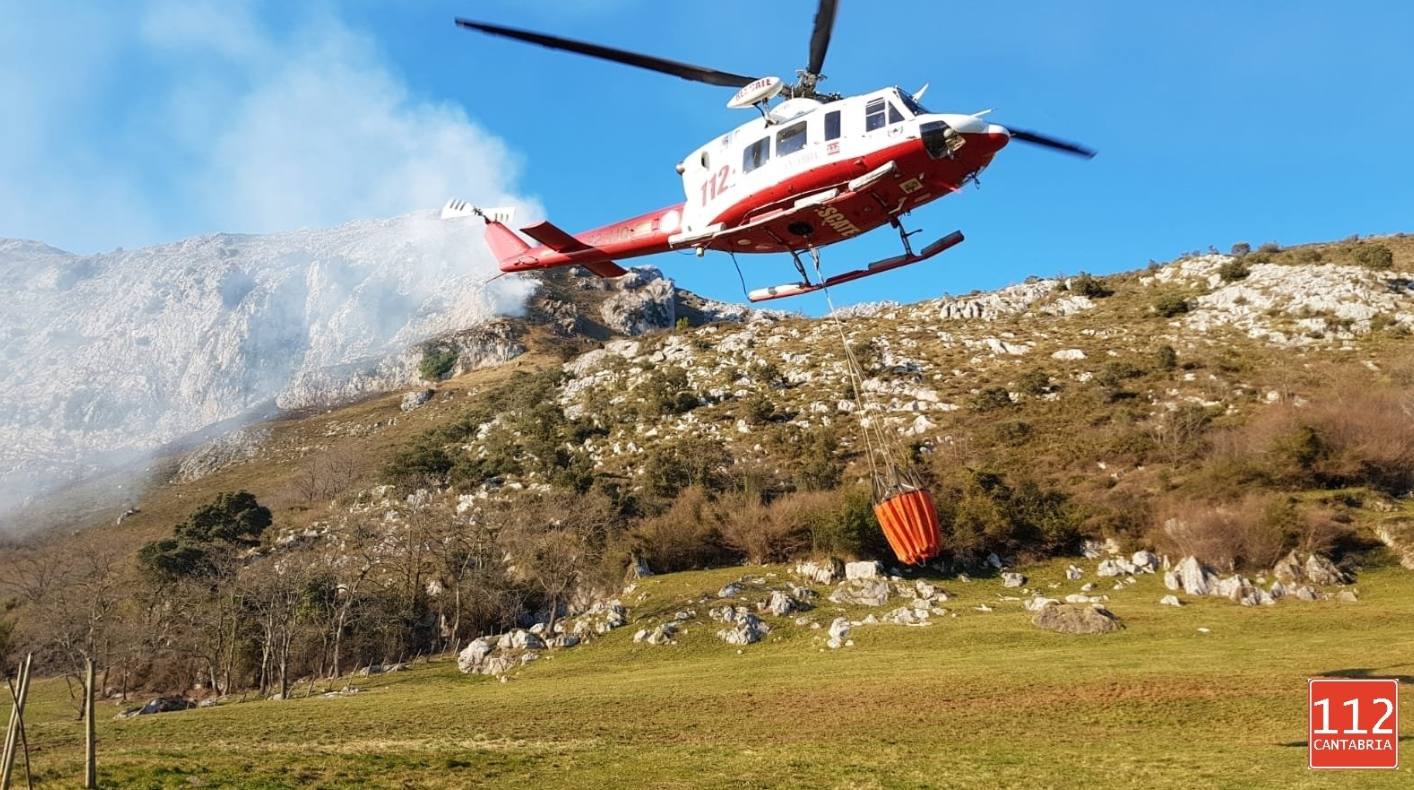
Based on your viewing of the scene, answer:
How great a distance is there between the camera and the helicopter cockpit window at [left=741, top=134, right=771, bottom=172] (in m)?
16.7

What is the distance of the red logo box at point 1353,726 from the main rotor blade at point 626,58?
15469 mm

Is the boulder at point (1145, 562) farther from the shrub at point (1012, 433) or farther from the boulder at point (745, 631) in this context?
the boulder at point (745, 631)

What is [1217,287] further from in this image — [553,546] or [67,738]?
[67,738]

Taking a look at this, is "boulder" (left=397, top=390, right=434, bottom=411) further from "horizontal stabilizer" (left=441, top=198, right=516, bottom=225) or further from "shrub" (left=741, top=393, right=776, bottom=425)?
"horizontal stabilizer" (left=441, top=198, right=516, bottom=225)

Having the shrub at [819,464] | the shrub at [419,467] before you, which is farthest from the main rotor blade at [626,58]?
the shrub at [419,467]

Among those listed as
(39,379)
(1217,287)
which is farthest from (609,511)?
(39,379)

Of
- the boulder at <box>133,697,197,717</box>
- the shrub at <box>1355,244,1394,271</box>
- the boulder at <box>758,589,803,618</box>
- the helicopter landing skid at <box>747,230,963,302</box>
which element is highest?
the shrub at <box>1355,244,1394,271</box>

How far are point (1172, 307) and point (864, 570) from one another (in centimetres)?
5417

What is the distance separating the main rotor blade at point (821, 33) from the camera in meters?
13.2

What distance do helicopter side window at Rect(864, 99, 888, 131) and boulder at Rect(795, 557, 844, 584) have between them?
31951 mm

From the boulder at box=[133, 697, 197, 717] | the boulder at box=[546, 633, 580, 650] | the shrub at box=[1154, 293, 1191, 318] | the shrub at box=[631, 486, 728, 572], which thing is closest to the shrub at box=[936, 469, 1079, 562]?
the shrub at box=[631, 486, 728, 572]

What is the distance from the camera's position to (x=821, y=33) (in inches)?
561

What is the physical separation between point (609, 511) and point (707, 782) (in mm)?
40815

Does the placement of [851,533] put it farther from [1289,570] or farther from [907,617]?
[1289,570]
